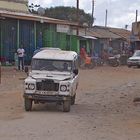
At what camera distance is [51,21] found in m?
43.8

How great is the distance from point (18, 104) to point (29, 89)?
246 centimetres

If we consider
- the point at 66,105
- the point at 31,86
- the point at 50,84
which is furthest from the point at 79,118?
the point at 31,86

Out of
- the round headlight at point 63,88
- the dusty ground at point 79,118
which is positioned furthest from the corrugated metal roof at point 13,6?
the round headlight at point 63,88

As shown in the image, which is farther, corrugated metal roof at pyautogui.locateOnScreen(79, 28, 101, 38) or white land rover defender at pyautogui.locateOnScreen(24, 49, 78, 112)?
corrugated metal roof at pyautogui.locateOnScreen(79, 28, 101, 38)

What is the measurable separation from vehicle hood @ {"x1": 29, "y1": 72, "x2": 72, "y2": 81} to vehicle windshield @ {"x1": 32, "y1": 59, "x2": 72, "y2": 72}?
299mm

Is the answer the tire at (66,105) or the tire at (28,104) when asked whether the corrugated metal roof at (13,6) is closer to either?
the tire at (28,104)

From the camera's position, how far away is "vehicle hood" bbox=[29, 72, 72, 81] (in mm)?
17094

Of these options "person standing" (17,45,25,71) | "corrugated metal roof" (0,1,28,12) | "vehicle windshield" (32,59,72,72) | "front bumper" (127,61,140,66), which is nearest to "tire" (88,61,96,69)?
"front bumper" (127,61,140,66)

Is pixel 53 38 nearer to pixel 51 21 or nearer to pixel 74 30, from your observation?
pixel 51 21

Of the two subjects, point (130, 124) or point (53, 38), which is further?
point (53, 38)

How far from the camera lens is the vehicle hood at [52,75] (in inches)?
673

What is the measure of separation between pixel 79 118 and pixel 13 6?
114 ft

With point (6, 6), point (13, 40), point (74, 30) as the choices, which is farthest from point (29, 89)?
point (74, 30)

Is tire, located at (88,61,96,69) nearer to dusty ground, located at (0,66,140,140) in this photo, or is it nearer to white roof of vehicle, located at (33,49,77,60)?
dusty ground, located at (0,66,140,140)
